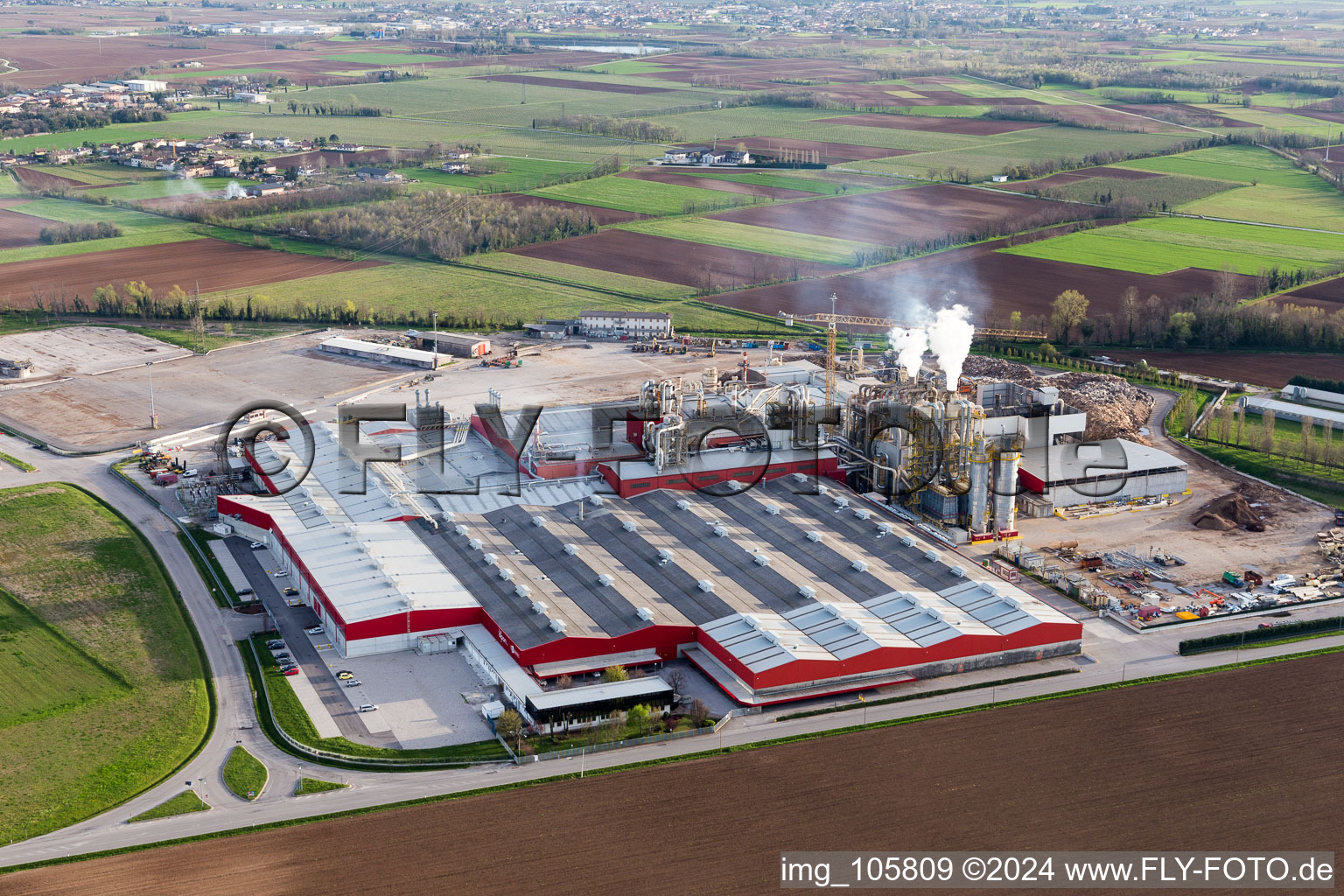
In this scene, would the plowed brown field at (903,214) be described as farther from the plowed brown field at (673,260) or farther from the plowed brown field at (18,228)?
the plowed brown field at (18,228)

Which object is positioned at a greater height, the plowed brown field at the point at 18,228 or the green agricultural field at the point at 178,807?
the plowed brown field at the point at 18,228

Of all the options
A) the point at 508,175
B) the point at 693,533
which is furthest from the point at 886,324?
the point at 508,175

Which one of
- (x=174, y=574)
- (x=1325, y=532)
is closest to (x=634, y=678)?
(x=174, y=574)

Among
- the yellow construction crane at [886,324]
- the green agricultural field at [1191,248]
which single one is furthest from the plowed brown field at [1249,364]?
the green agricultural field at [1191,248]

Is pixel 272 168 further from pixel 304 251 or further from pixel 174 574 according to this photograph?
pixel 174 574

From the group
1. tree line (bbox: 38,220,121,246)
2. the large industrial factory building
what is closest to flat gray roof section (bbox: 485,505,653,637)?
the large industrial factory building

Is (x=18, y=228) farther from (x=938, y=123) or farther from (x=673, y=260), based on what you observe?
(x=938, y=123)
